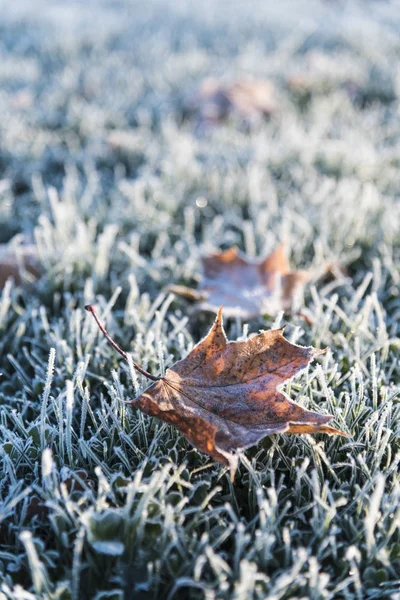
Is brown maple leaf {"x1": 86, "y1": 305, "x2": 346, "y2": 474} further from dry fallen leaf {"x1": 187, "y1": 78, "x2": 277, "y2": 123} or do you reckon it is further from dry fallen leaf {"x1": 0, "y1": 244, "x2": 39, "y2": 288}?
dry fallen leaf {"x1": 187, "y1": 78, "x2": 277, "y2": 123}

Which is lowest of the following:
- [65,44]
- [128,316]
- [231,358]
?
[128,316]

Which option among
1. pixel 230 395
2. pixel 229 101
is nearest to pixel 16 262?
pixel 230 395

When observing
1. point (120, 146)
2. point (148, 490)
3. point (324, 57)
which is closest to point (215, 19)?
point (324, 57)

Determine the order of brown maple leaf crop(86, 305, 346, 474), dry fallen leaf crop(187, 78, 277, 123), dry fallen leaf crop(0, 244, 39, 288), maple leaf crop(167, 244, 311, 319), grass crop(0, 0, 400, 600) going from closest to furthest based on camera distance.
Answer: grass crop(0, 0, 400, 600)
brown maple leaf crop(86, 305, 346, 474)
maple leaf crop(167, 244, 311, 319)
dry fallen leaf crop(0, 244, 39, 288)
dry fallen leaf crop(187, 78, 277, 123)

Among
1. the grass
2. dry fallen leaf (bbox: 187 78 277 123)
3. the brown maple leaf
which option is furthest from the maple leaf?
dry fallen leaf (bbox: 187 78 277 123)

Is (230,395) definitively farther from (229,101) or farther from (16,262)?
(229,101)

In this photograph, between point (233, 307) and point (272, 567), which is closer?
point (272, 567)

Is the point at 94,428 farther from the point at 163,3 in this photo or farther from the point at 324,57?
the point at 163,3
